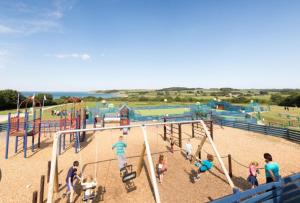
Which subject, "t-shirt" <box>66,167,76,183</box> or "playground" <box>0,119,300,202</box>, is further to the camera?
"playground" <box>0,119,300,202</box>

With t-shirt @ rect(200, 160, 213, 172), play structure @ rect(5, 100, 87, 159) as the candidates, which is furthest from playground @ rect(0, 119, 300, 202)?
t-shirt @ rect(200, 160, 213, 172)

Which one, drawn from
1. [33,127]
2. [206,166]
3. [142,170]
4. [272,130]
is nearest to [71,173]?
[142,170]

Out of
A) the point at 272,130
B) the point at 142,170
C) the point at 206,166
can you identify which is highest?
the point at 206,166

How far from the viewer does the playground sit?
263 inches

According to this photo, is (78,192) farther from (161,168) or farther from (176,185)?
(176,185)

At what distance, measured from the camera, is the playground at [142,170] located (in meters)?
6.67

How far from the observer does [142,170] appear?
8977 millimetres

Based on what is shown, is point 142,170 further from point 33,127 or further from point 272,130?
point 272,130

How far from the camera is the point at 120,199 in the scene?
640cm

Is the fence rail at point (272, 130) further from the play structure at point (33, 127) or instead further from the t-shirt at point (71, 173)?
the t-shirt at point (71, 173)

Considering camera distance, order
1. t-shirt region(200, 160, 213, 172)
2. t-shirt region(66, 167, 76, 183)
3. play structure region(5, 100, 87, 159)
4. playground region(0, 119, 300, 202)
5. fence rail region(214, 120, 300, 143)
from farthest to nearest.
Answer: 1. fence rail region(214, 120, 300, 143)
2. play structure region(5, 100, 87, 159)
3. t-shirt region(200, 160, 213, 172)
4. playground region(0, 119, 300, 202)
5. t-shirt region(66, 167, 76, 183)

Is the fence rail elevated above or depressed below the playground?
above

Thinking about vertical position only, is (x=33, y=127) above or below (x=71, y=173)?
above

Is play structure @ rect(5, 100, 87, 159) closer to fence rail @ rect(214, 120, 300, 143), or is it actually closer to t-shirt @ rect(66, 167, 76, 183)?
t-shirt @ rect(66, 167, 76, 183)
